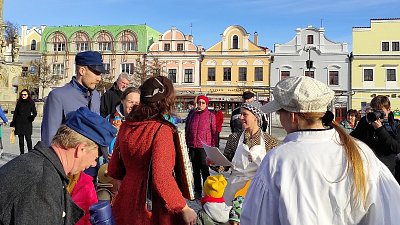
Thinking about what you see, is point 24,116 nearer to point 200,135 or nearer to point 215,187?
point 200,135

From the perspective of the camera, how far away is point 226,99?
45.8m

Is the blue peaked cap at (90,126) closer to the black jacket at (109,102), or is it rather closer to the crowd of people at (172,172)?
the crowd of people at (172,172)

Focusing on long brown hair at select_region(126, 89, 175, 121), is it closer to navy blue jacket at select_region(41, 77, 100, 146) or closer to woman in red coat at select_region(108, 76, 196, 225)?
woman in red coat at select_region(108, 76, 196, 225)

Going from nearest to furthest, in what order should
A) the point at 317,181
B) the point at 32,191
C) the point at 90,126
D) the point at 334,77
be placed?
the point at 32,191, the point at 317,181, the point at 90,126, the point at 334,77

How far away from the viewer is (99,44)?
52.8m

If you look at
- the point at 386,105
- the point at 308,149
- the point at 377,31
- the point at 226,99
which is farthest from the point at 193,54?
the point at 308,149

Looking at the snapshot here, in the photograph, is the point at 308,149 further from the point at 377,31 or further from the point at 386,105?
the point at 377,31

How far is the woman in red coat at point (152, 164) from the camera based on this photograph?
303cm

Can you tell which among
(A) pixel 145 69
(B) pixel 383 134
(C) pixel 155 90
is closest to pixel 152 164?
(C) pixel 155 90

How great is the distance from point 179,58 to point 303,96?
46285mm

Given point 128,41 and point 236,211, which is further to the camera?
point 128,41

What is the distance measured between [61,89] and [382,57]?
4552 centimetres

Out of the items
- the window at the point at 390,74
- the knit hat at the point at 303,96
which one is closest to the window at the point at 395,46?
the window at the point at 390,74

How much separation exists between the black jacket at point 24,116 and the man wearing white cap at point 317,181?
9.98 m
